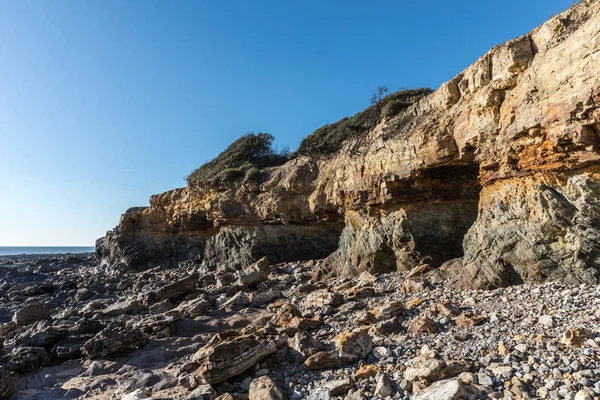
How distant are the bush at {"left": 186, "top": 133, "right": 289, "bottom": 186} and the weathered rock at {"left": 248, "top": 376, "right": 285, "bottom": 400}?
59.8 ft

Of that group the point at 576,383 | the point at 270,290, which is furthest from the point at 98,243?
the point at 576,383

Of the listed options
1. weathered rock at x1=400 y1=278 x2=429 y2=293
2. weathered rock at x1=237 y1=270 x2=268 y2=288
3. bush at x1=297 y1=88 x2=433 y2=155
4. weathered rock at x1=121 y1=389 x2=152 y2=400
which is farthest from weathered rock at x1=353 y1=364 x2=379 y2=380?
bush at x1=297 y1=88 x2=433 y2=155

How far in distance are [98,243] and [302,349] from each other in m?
37.0

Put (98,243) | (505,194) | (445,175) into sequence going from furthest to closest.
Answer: (98,243) < (445,175) < (505,194)

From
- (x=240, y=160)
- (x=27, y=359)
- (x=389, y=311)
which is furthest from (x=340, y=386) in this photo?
(x=240, y=160)

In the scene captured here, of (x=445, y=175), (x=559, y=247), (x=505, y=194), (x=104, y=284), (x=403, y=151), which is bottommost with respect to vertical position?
(x=104, y=284)

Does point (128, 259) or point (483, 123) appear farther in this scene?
point (128, 259)

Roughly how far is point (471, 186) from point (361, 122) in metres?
8.30

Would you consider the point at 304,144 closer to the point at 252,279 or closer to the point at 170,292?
the point at 252,279

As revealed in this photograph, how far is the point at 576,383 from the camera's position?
4.25 m

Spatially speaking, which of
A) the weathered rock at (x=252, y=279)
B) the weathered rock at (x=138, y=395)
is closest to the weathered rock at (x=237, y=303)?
the weathered rock at (x=252, y=279)

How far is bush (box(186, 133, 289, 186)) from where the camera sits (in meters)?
A: 23.6

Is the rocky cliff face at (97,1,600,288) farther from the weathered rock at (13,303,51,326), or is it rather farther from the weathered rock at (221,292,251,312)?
the weathered rock at (13,303,51,326)

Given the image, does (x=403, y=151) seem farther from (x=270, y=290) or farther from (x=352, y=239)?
(x=270, y=290)
